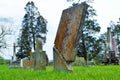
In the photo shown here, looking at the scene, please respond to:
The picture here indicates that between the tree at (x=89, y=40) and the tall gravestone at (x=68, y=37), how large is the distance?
4711 cm

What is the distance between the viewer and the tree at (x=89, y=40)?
6134cm

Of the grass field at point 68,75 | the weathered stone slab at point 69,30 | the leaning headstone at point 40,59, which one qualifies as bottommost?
the grass field at point 68,75

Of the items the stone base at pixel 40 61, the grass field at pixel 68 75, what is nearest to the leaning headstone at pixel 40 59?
the stone base at pixel 40 61

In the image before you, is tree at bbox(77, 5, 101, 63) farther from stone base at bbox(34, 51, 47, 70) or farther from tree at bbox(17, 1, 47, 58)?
stone base at bbox(34, 51, 47, 70)

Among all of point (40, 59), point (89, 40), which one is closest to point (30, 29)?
point (89, 40)

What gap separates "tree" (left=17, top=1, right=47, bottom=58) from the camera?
78.2m

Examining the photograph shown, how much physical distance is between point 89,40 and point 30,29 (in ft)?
63.7

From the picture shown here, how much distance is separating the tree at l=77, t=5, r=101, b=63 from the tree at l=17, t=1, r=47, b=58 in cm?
1467

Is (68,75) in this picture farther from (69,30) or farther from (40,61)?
(40,61)

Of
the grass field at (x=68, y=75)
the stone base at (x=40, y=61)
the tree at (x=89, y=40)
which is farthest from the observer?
the tree at (x=89, y=40)

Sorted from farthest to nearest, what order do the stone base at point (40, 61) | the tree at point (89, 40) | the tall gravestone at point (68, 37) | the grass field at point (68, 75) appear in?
1. the tree at point (89, 40)
2. the stone base at point (40, 61)
3. the tall gravestone at point (68, 37)
4. the grass field at point (68, 75)

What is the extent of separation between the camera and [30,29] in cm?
7919

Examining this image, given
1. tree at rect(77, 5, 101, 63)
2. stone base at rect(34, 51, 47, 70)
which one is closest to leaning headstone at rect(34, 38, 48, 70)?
stone base at rect(34, 51, 47, 70)

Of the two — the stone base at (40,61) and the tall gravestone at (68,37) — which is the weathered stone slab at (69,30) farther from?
the stone base at (40,61)
